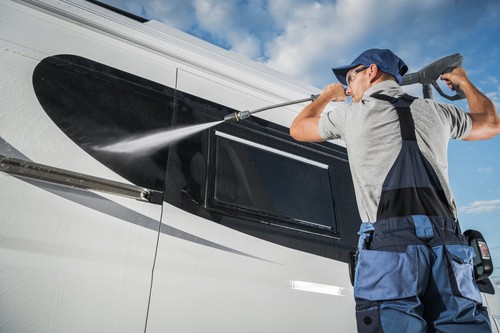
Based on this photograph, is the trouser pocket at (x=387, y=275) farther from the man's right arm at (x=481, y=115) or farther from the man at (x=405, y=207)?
the man's right arm at (x=481, y=115)

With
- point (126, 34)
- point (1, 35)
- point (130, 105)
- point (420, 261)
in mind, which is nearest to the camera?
point (420, 261)

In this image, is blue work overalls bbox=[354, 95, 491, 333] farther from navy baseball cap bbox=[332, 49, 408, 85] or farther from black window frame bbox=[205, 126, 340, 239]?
black window frame bbox=[205, 126, 340, 239]

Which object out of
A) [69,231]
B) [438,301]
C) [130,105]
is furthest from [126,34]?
[438,301]

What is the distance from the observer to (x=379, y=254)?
46.1 inches

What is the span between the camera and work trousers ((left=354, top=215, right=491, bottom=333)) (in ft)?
3.55

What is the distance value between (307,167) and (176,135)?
0.88 metres

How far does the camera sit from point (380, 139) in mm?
1340

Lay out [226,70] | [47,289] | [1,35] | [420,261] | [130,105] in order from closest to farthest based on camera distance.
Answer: [420,261], [47,289], [1,35], [130,105], [226,70]

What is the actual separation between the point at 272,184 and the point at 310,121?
1.53 feet

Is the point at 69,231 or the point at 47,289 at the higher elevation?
the point at 69,231

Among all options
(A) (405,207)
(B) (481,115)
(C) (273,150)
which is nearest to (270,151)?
(C) (273,150)

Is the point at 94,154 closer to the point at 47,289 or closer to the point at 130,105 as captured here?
the point at 130,105

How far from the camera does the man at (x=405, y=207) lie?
3.62 feet

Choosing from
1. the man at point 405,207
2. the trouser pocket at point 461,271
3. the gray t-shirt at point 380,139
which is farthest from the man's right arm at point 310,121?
the trouser pocket at point 461,271
